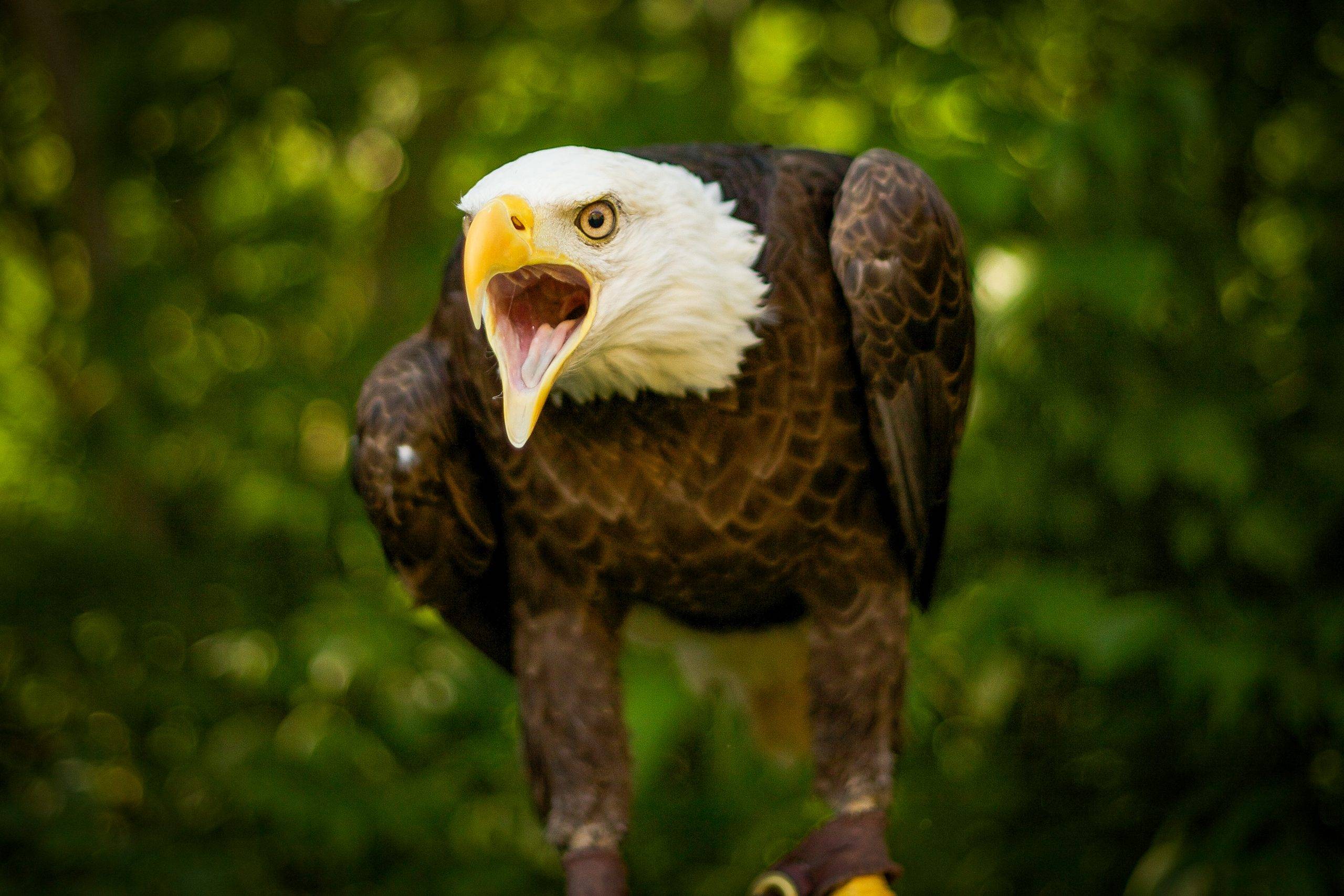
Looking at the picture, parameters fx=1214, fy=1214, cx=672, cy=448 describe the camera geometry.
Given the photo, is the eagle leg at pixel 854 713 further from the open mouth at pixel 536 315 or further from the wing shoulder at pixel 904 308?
the open mouth at pixel 536 315

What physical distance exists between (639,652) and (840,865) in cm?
104

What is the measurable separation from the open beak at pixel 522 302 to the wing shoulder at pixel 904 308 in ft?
1.42

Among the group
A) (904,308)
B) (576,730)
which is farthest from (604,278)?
(576,730)

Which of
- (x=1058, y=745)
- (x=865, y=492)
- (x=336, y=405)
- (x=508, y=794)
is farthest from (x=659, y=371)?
(x=1058, y=745)

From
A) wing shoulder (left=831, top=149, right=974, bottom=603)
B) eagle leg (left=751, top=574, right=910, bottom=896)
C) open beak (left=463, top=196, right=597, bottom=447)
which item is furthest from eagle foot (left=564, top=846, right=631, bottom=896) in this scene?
open beak (left=463, top=196, right=597, bottom=447)

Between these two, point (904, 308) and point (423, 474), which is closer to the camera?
point (904, 308)

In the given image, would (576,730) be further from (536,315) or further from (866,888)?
(536,315)

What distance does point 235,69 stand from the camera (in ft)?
11.6

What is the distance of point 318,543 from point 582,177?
2.22m

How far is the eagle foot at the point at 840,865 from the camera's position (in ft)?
6.16

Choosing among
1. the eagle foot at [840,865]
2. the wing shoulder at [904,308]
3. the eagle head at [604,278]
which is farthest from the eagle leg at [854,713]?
the eagle head at [604,278]

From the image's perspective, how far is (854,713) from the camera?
1.97 meters

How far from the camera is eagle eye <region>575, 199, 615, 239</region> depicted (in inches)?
58.0

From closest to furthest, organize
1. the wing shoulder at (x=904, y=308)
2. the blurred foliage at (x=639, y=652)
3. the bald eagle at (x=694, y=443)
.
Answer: the bald eagle at (x=694, y=443)
the wing shoulder at (x=904, y=308)
the blurred foliage at (x=639, y=652)
